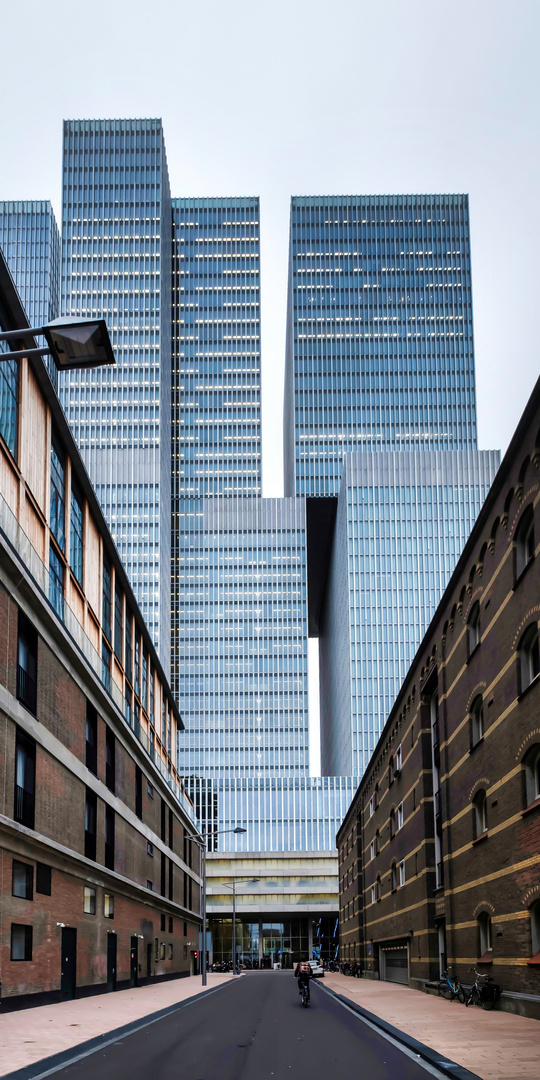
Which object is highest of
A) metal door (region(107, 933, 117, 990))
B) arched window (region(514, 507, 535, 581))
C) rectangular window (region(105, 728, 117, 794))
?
arched window (region(514, 507, 535, 581))

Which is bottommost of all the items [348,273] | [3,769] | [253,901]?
[253,901]

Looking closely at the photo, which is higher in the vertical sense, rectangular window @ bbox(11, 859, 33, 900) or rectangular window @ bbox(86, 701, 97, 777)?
rectangular window @ bbox(86, 701, 97, 777)

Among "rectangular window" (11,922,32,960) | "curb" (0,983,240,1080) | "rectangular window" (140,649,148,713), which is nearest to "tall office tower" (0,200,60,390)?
"rectangular window" (140,649,148,713)

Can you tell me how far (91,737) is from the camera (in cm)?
4203

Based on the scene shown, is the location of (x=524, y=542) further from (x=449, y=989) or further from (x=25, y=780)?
(x=449, y=989)

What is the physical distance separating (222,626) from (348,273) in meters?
69.4

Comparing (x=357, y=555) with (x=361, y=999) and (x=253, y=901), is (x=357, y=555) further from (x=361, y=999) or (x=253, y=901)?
(x=361, y=999)

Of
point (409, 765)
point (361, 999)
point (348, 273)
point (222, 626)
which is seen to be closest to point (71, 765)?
point (361, 999)

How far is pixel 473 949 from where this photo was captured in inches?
1230

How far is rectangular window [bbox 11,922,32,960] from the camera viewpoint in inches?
1160

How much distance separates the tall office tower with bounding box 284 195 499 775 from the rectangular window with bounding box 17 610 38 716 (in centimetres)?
12162

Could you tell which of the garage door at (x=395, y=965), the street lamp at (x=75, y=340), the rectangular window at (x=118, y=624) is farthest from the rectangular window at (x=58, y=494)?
the garage door at (x=395, y=965)

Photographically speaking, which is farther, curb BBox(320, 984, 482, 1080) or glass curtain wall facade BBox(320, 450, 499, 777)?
glass curtain wall facade BBox(320, 450, 499, 777)

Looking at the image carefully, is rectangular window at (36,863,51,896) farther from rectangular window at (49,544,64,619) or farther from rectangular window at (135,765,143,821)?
rectangular window at (135,765,143,821)
